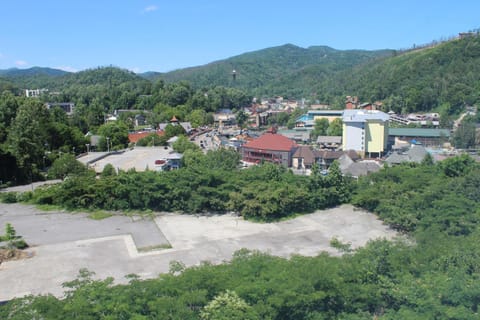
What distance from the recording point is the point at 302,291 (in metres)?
9.62

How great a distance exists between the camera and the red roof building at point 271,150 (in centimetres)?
3444

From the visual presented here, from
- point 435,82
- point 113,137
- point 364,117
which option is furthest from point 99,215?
point 435,82

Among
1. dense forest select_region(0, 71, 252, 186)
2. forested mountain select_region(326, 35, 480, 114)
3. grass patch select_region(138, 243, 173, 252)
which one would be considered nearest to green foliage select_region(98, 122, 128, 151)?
dense forest select_region(0, 71, 252, 186)

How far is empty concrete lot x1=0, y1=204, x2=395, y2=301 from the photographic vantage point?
14.9m

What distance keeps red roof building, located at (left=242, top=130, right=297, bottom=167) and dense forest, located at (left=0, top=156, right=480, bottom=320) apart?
21.2m

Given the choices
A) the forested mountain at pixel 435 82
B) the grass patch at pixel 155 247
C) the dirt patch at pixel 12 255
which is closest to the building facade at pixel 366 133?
the forested mountain at pixel 435 82

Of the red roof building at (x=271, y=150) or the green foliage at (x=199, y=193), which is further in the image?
the red roof building at (x=271, y=150)

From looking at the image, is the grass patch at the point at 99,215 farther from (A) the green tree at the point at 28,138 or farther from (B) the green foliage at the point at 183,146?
(B) the green foliage at the point at 183,146

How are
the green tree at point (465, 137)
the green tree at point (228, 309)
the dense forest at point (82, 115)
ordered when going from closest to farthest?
the green tree at point (228, 309) → the dense forest at point (82, 115) → the green tree at point (465, 137)

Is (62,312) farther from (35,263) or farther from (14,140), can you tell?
(14,140)

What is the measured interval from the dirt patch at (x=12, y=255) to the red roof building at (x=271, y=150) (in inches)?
865

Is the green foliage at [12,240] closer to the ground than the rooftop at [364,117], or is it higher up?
closer to the ground

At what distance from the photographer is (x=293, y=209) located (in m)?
22.0

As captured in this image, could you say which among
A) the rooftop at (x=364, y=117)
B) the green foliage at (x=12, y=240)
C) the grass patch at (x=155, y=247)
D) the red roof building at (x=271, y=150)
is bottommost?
the grass patch at (x=155, y=247)
